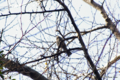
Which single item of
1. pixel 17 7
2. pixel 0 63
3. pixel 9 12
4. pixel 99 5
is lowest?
pixel 0 63

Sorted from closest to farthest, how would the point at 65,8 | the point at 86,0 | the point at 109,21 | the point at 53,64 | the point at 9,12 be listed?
the point at 9,12, the point at 65,8, the point at 53,64, the point at 109,21, the point at 86,0

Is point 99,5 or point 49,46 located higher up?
point 99,5

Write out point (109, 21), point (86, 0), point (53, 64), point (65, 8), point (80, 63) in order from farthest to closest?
1. point (86, 0)
2. point (109, 21)
3. point (80, 63)
4. point (53, 64)
5. point (65, 8)

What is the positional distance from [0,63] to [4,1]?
1.17 meters

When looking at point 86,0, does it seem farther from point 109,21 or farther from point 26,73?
point 26,73

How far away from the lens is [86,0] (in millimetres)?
5070

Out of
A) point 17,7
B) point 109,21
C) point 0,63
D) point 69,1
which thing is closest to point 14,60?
point 0,63

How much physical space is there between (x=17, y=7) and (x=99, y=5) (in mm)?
2696

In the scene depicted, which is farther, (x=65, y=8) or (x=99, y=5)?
(x=99, y=5)

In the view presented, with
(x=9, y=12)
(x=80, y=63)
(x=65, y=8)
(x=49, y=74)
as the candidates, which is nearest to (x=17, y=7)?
(x=9, y=12)

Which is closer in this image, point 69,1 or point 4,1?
point 4,1

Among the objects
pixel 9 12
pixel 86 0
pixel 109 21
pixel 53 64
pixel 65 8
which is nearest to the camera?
pixel 9 12

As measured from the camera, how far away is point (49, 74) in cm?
318

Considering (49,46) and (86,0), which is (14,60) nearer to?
(49,46)
